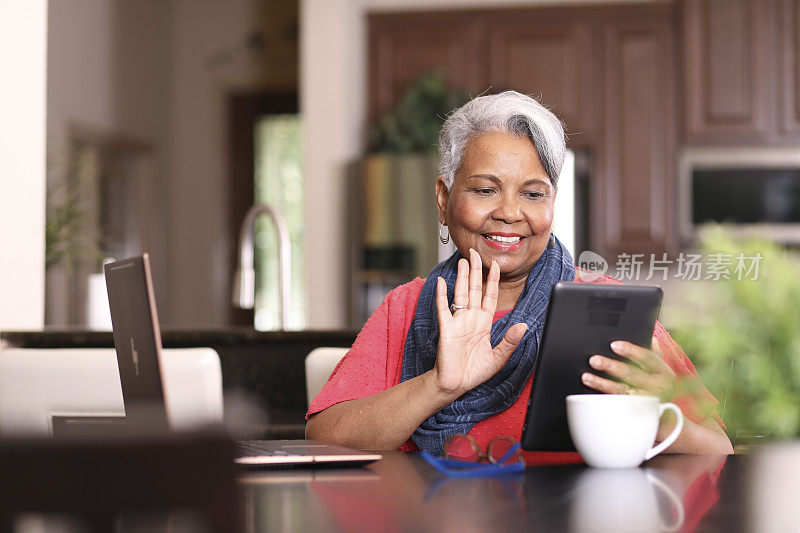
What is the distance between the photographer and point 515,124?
1.56 m

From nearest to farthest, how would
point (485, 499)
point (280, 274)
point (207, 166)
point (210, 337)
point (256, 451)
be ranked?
point (485, 499), point (256, 451), point (210, 337), point (280, 274), point (207, 166)

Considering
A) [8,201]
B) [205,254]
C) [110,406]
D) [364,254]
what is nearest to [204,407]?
[110,406]

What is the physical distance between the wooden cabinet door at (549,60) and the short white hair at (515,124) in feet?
10.3

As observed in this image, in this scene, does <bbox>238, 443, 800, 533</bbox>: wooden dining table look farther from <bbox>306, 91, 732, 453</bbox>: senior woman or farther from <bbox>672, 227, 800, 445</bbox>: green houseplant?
<bbox>306, 91, 732, 453</bbox>: senior woman

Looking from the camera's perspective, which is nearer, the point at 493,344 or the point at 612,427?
the point at 612,427

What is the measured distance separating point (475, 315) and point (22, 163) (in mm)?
1639

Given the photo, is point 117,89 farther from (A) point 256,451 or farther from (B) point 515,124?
→ (A) point 256,451

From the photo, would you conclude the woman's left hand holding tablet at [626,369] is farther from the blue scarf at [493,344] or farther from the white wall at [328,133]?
the white wall at [328,133]

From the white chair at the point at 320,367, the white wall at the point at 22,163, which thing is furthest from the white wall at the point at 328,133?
the white chair at the point at 320,367

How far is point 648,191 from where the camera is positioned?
461 cm

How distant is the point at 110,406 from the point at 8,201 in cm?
89

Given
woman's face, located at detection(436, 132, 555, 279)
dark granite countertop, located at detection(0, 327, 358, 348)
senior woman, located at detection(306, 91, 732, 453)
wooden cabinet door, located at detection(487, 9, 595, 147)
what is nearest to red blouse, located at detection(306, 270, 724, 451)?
senior woman, located at detection(306, 91, 732, 453)

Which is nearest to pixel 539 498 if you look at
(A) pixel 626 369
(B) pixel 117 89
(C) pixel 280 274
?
(A) pixel 626 369

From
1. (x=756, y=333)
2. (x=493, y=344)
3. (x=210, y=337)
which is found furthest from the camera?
(x=210, y=337)
